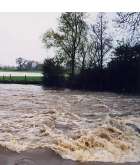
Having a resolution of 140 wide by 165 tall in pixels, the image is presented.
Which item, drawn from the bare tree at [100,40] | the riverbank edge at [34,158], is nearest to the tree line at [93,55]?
the bare tree at [100,40]

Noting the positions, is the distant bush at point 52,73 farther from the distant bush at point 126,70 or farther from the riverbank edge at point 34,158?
the riverbank edge at point 34,158

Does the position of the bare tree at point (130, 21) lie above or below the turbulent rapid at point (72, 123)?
above

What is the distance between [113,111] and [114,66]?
32 centimetres

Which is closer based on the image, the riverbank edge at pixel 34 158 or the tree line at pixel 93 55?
the riverbank edge at pixel 34 158

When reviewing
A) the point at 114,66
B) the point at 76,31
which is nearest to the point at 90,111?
the point at 114,66

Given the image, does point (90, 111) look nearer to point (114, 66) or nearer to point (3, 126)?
point (114, 66)

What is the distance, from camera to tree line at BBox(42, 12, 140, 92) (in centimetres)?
283

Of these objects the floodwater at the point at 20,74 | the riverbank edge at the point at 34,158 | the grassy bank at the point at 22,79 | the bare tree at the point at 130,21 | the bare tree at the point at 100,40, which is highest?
the bare tree at the point at 130,21

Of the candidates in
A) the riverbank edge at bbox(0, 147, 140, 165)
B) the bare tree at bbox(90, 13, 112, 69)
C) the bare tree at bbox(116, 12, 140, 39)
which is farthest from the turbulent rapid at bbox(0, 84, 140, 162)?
the bare tree at bbox(116, 12, 140, 39)

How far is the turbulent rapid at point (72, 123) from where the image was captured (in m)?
2.73

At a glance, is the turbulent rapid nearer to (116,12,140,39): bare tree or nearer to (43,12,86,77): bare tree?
(43,12,86,77): bare tree

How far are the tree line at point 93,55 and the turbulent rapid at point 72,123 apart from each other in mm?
92

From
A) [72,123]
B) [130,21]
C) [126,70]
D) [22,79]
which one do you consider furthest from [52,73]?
[130,21]

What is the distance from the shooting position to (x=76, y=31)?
Answer: 112 inches
